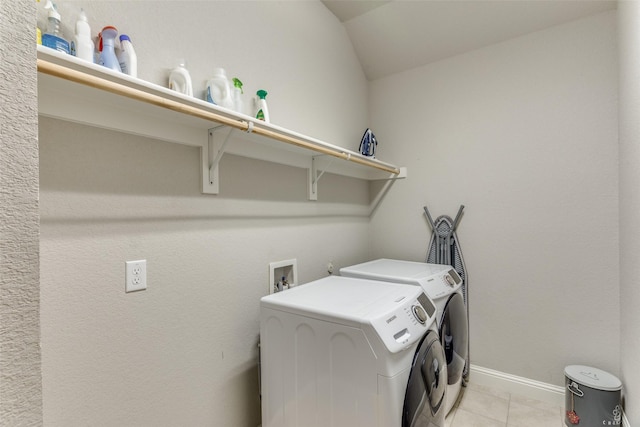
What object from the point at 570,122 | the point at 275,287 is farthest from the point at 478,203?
the point at 275,287

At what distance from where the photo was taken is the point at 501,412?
72.1 inches

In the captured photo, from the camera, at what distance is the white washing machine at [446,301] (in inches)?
65.8

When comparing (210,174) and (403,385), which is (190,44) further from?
(403,385)

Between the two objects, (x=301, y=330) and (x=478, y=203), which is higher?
(x=478, y=203)

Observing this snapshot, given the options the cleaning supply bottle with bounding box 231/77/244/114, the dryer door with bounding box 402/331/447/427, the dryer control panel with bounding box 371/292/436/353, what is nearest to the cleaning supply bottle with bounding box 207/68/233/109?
the cleaning supply bottle with bounding box 231/77/244/114

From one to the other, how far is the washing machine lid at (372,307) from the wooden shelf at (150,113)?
2.16ft

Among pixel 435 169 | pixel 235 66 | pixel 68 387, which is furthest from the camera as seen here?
pixel 435 169

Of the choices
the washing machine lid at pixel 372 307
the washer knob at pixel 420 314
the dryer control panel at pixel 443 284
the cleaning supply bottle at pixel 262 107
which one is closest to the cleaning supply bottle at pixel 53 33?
the cleaning supply bottle at pixel 262 107

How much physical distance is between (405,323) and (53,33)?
1.49 meters

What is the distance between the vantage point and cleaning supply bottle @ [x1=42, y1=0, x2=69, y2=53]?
840mm

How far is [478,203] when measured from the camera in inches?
86.5

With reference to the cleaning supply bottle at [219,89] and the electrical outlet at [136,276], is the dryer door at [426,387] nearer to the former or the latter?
the electrical outlet at [136,276]

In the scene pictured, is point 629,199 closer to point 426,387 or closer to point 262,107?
point 426,387

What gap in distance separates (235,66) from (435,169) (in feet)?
5.40
